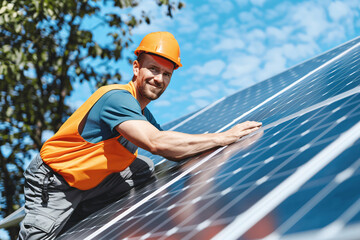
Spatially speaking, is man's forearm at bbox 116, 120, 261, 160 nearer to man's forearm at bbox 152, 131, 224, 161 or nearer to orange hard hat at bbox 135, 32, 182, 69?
man's forearm at bbox 152, 131, 224, 161

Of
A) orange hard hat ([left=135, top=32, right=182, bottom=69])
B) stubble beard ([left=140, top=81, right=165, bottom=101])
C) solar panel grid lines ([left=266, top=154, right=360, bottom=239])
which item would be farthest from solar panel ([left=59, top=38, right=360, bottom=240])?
orange hard hat ([left=135, top=32, right=182, bottom=69])

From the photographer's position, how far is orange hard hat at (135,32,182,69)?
3773mm

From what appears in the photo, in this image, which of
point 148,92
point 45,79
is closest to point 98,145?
point 148,92

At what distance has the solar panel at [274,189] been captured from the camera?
4.07ft

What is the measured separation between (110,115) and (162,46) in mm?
910

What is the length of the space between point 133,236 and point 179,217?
335 mm

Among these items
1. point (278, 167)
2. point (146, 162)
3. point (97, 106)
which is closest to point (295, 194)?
point (278, 167)

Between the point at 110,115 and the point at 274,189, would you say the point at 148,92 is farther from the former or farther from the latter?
the point at 274,189

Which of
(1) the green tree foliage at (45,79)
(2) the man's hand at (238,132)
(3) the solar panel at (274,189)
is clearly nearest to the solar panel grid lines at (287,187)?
(3) the solar panel at (274,189)

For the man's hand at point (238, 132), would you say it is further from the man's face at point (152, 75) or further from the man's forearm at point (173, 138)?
the man's face at point (152, 75)

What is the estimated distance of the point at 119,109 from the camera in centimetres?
325

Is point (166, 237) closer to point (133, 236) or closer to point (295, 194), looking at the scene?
point (133, 236)

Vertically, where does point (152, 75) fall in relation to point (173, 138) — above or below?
above

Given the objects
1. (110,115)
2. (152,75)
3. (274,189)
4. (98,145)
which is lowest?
(274,189)
